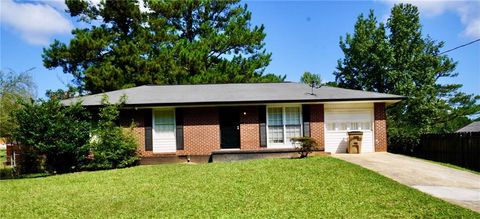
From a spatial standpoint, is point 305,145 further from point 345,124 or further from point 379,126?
point 379,126

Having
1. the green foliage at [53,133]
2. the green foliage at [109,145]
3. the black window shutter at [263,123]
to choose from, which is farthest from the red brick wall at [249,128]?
the green foliage at [53,133]

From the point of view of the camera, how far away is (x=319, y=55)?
25969 millimetres

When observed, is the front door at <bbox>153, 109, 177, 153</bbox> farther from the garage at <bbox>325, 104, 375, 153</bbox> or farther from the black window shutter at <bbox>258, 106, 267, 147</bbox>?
the garage at <bbox>325, 104, 375, 153</bbox>

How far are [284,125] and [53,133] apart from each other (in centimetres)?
907

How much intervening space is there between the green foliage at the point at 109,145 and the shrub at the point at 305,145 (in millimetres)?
6545

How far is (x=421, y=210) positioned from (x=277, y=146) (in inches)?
377

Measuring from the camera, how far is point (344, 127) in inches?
663

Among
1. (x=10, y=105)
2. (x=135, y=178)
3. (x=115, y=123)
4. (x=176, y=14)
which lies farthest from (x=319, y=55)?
(x=10, y=105)

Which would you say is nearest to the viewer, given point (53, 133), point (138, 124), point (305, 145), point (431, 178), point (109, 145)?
point (431, 178)

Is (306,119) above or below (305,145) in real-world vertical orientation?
above

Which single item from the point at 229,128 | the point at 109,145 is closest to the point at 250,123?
the point at 229,128

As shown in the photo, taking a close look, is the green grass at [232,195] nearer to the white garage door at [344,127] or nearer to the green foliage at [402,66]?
the white garage door at [344,127]

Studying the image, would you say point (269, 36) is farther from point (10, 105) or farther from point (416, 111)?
point (10, 105)

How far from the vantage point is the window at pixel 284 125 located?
16641 millimetres
